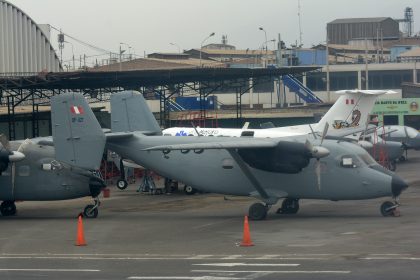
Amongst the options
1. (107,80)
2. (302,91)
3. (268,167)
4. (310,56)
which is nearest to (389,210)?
(268,167)

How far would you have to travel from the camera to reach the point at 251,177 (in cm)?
3122

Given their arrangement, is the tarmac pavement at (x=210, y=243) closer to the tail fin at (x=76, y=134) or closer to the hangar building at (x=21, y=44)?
the tail fin at (x=76, y=134)

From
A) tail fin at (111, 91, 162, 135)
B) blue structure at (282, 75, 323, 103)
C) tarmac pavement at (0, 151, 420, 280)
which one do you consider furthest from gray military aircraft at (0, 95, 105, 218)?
blue structure at (282, 75, 323, 103)

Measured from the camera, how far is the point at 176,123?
2611 inches

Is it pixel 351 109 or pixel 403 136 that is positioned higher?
pixel 351 109

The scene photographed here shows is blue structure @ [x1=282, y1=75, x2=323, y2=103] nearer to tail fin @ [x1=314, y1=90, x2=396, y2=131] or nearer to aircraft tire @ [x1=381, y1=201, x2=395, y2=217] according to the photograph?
tail fin @ [x1=314, y1=90, x2=396, y2=131]

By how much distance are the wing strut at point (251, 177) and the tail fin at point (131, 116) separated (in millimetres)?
8046

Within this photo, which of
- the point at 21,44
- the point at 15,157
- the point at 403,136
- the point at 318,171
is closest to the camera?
the point at 318,171

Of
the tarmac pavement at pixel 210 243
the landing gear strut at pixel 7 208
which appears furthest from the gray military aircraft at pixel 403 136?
the landing gear strut at pixel 7 208

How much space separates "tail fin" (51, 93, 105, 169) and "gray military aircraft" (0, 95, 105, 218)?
4 cm

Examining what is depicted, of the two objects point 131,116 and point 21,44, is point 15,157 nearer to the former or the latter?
point 131,116

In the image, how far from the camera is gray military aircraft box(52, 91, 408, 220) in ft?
100

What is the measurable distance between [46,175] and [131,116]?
694 cm
